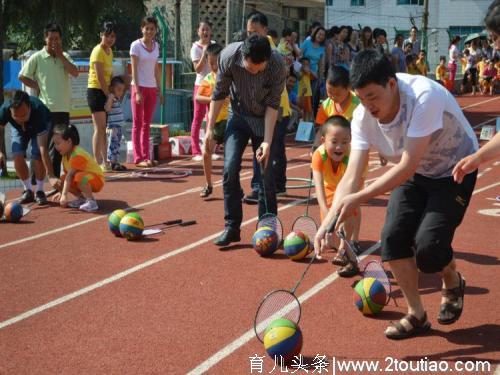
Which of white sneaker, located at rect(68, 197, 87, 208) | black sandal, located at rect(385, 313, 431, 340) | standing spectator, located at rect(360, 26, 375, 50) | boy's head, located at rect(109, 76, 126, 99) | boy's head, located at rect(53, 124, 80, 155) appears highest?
standing spectator, located at rect(360, 26, 375, 50)

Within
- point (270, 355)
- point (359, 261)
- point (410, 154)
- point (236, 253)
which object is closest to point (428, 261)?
point (410, 154)

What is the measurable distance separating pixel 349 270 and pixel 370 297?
41.0 inches

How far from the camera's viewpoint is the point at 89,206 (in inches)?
357

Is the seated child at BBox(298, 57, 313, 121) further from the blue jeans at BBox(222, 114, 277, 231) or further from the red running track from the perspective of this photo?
the blue jeans at BBox(222, 114, 277, 231)

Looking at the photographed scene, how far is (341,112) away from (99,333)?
3.92 metres

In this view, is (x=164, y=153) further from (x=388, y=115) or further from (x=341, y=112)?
(x=388, y=115)

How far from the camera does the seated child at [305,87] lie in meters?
16.7

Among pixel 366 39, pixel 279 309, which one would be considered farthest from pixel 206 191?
pixel 366 39

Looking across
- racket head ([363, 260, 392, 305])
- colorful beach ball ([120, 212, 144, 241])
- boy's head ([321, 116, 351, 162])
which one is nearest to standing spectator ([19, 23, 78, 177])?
colorful beach ball ([120, 212, 144, 241])

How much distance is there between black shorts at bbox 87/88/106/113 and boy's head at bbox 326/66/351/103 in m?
4.99

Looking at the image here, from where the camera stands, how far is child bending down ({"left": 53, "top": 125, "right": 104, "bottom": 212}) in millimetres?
9078

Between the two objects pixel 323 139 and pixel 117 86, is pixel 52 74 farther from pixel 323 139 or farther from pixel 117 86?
pixel 323 139

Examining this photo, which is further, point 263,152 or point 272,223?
point 272,223

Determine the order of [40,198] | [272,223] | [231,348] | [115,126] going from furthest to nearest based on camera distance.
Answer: [115,126] < [40,198] < [272,223] < [231,348]
